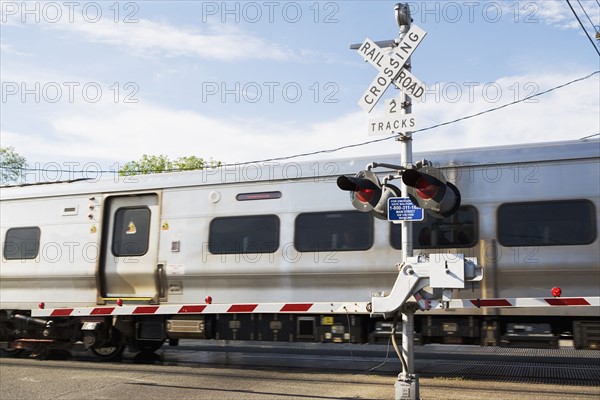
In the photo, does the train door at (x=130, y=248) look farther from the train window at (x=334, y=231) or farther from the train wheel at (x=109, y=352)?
the train window at (x=334, y=231)

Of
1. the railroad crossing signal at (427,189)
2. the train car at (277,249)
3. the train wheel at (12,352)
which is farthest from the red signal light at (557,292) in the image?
the train wheel at (12,352)

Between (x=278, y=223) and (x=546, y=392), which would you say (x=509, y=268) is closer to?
(x=546, y=392)

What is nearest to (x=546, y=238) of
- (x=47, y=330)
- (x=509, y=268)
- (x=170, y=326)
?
(x=509, y=268)

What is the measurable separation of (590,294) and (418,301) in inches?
Answer: 130

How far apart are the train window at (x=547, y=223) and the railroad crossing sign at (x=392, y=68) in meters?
3.18

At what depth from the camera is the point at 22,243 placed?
12164 mm

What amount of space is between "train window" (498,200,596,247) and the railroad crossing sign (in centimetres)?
318

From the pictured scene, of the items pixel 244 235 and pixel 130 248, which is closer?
pixel 244 235

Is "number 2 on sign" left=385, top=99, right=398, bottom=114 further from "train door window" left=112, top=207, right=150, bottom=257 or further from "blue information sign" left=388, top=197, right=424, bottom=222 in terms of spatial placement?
"train door window" left=112, top=207, right=150, bottom=257

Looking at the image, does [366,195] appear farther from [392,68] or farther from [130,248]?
[130,248]

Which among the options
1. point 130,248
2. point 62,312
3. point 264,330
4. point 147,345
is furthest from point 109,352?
point 264,330

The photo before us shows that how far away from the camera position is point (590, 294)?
8477 millimetres

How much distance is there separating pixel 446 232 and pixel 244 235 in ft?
10.9

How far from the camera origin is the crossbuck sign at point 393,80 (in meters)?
6.68
